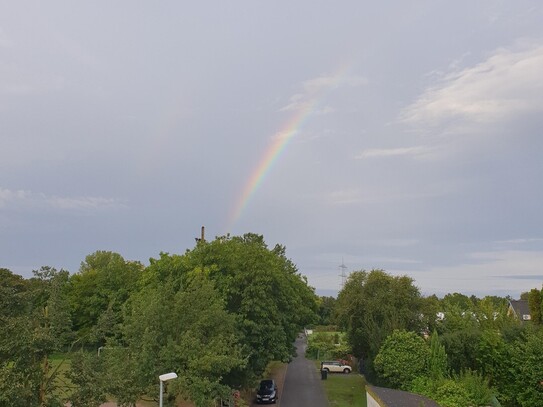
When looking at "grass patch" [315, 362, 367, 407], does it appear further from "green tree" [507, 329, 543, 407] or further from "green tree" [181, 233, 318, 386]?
"green tree" [507, 329, 543, 407]

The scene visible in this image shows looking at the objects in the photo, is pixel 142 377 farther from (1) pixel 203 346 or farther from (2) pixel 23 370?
(2) pixel 23 370

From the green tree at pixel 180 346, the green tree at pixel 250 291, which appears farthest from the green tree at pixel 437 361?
the green tree at pixel 180 346

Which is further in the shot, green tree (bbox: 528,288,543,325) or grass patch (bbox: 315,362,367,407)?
green tree (bbox: 528,288,543,325)

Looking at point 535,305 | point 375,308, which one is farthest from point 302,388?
point 535,305

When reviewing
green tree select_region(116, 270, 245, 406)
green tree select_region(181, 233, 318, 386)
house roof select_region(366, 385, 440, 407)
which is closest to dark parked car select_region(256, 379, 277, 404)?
green tree select_region(181, 233, 318, 386)

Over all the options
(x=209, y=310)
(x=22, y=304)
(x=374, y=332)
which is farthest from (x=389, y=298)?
(x=22, y=304)

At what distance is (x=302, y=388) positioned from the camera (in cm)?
3972

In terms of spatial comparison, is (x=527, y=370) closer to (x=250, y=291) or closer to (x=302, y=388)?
(x=250, y=291)

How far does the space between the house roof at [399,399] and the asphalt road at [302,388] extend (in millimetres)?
7852

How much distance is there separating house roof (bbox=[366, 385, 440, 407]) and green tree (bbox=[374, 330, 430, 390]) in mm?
1771

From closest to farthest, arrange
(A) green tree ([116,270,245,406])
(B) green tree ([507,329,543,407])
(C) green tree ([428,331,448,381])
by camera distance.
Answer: (A) green tree ([116,270,245,406])
(B) green tree ([507,329,543,407])
(C) green tree ([428,331,448,381])

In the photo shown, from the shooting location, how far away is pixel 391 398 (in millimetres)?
23734

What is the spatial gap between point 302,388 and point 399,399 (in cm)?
1737

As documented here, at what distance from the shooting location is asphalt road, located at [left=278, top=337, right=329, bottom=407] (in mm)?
33506
